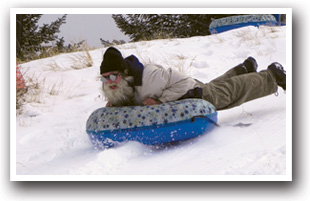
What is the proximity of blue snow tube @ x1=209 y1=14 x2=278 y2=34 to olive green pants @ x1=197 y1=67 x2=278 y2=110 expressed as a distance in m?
5.02

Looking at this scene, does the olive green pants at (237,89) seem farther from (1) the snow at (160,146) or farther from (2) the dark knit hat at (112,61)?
(2) the dark knit hat at (112,61)

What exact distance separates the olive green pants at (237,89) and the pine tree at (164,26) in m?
4.76

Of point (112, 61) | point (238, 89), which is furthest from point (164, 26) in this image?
point (112, 61)

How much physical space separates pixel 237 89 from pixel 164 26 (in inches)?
299

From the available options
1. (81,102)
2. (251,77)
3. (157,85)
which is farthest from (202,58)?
(157,85)

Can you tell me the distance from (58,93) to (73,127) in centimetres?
133

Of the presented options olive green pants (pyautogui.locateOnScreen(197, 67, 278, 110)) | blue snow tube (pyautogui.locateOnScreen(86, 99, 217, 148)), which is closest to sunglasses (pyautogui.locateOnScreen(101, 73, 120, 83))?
blue snow tube (pyautogui.locateOnScreen(86, 99, 217, 148))

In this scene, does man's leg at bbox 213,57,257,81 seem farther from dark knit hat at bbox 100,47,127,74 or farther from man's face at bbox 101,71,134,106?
dark knit hat at bbox 100,47,127,74

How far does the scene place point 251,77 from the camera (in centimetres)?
386

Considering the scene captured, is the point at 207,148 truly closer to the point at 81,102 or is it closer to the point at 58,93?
the point at 81,102

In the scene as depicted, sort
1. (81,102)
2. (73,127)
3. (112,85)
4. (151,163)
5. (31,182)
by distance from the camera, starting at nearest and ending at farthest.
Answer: (31,182) → (151,163) → (112,85) → (73,127) → (81,102)

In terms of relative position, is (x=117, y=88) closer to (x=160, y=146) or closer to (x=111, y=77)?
(x=111, y=77)

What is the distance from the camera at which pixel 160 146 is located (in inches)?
132

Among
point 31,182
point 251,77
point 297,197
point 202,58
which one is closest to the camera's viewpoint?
point 297,197
